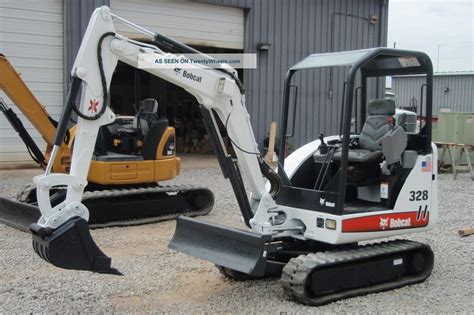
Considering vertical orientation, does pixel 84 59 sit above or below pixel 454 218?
above

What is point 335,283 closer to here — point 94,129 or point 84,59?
point 94,129

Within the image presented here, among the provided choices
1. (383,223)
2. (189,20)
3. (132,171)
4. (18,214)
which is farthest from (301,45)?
(383,223)

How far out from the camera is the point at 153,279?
6125 millimetres

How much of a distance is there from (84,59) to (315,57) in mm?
2464

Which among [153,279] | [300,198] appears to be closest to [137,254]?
[153,279]

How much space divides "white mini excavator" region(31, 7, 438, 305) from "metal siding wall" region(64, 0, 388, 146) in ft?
37.4

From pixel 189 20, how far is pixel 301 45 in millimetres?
3991

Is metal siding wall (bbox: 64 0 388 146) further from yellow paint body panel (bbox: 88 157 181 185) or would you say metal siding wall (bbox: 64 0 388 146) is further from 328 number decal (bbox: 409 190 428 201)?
328 number decal (bbox: 409 190 428 201)

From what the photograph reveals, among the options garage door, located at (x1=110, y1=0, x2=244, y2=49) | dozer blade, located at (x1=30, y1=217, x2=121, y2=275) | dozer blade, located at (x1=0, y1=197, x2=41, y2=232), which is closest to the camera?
dozer blade, located at (x1=30, y1=217, x2=121, y2=275)

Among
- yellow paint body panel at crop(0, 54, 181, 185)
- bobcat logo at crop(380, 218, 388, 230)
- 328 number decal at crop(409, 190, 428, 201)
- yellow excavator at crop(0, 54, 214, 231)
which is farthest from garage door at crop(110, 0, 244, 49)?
bobcat logo at crop(380, 218, 388, 230)

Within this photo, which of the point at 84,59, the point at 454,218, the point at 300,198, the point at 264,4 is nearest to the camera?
the point at 84,59

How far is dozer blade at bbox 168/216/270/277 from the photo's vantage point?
5.28 m

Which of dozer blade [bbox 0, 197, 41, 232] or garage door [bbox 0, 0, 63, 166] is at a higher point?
garage door [bbox 0, 0, 63, 166]

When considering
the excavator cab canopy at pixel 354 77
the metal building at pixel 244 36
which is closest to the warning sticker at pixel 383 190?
the excavator cab canopy at pixel 354 77
